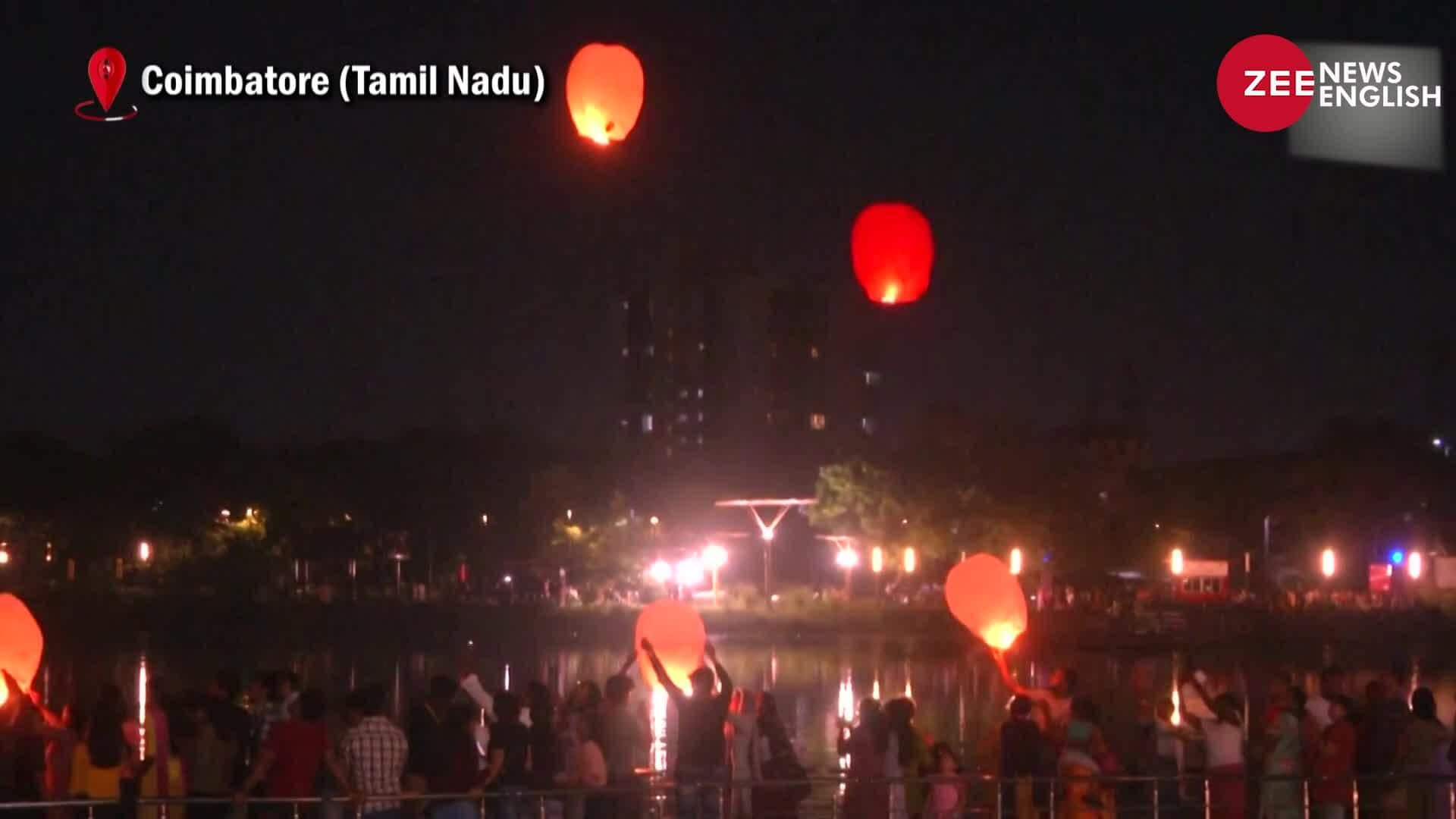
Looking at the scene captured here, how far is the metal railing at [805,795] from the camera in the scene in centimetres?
1099

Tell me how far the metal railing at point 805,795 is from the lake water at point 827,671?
513 inches

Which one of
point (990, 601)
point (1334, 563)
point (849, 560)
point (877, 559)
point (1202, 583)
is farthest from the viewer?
point (1202, 583)

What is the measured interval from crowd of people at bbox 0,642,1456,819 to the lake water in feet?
41.2

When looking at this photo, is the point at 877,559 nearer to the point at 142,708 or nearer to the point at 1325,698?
the point at 142,708

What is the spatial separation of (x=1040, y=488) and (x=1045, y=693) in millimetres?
52216

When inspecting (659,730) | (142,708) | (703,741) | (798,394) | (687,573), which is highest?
(798,394)

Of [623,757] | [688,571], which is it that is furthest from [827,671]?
[623,757]

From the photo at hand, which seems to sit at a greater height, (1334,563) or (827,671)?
(1334,563)

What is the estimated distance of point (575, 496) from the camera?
85.0 m

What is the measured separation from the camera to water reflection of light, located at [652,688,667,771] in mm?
25406

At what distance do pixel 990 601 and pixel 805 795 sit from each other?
170 inches

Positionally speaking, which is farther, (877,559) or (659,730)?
(877,559)

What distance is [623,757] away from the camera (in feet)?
44.1

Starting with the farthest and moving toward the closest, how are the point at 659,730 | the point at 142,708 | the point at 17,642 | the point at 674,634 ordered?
the point at 142,708 < the point at 659,730 < the point at 674,634 < the point at 17,642
